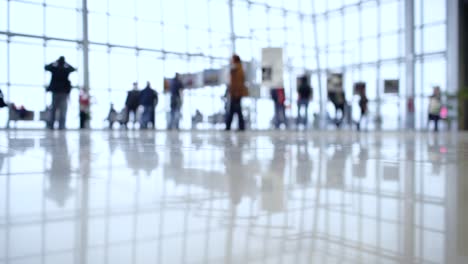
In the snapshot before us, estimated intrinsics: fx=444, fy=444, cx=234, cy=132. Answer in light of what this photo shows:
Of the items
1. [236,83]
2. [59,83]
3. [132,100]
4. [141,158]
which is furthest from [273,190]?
[132,100]

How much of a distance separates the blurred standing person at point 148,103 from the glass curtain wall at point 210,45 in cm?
104

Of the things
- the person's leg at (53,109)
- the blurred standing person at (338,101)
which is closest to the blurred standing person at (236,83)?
the person's leg at (53,109)

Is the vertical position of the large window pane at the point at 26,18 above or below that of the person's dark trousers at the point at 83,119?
above

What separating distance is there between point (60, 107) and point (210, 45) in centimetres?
1024

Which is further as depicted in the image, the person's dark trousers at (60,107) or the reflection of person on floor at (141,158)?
the person's dark trousers at (60,107)

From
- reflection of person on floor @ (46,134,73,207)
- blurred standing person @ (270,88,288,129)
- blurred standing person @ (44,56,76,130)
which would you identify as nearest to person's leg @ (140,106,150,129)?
blurred standing person @ (44,56,76,130)

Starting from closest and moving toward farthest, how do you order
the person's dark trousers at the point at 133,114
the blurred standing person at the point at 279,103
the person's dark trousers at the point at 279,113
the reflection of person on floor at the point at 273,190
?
1. the reflection of person on floor at the point at 273,190
2. the blurred standing person at the point at 279,103
3. the person's dark trousers at the point at 279,113
4. the person's dark trousers at the point at 133,114

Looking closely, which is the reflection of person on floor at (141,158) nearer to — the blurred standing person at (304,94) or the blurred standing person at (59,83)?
the blurred standing person at (59,83)

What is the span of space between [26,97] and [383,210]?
16.3 metres

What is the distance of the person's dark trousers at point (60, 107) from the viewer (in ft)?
35.9

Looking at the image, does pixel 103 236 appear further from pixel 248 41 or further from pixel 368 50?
pixel 368 50

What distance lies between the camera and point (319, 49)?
2564cm

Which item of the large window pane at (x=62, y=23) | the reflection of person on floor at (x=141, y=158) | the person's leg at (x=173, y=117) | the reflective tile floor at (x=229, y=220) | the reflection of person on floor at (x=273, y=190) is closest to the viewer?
the reflective tile floor at (x=229, y=220)

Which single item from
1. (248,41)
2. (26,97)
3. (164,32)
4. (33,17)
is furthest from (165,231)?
(248,41)
